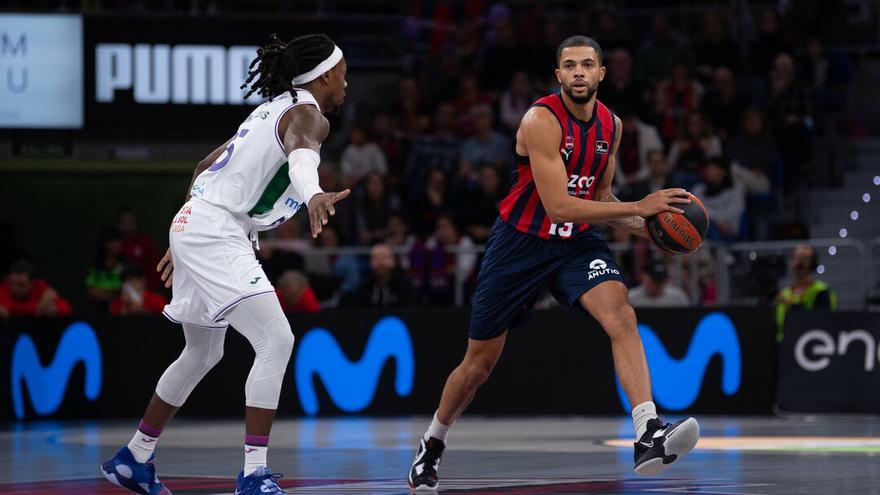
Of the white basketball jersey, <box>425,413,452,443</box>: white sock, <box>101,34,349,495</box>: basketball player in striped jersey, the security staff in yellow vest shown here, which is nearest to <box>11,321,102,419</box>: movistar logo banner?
the security staff in yellow vest

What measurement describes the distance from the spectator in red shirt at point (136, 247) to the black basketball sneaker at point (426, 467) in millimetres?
10614

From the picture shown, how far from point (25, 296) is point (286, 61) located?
9.53 meters

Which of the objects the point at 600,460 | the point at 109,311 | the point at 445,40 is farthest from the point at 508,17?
the point at 600,460

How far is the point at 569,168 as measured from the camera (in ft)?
27.2

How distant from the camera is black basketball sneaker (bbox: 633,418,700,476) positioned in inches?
286

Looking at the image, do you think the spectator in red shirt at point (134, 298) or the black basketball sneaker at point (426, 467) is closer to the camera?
the black basketball sneaker at point (426, 467)

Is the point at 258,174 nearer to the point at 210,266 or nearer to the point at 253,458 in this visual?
the point at 210,266

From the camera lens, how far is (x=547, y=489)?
7.98m

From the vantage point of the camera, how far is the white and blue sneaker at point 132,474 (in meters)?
7.75

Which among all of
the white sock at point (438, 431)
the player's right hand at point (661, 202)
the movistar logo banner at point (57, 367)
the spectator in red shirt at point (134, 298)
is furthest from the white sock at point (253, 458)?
the spectator in red shirt at point (134, 298)

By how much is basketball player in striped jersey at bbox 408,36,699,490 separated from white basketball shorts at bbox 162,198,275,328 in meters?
1.50

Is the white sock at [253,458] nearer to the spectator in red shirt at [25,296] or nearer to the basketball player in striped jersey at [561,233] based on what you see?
the basketball player in striped jersey at [561,233]

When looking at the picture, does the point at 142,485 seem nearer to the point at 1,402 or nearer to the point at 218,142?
the point at 1,402

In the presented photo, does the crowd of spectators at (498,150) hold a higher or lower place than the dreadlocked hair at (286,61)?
lower
